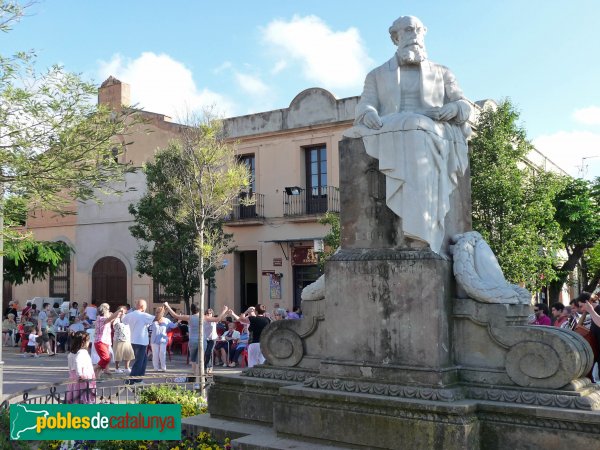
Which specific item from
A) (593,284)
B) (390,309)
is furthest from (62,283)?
(390,309)

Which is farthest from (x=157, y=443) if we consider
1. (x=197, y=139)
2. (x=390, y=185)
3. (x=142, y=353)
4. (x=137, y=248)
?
(x=137, y=248)

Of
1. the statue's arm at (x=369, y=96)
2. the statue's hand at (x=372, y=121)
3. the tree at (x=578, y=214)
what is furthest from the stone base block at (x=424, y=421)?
the tree at (x=578, y=214)

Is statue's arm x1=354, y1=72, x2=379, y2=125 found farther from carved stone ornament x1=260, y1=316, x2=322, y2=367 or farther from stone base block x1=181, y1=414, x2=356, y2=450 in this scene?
stone base block x1=181, y1=414, x2=356, y2=450

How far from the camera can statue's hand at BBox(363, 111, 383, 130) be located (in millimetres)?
5855

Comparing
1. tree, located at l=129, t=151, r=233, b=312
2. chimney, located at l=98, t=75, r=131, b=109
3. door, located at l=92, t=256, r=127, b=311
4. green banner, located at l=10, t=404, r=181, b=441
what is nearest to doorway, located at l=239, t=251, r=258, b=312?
tree, located at l=129, t=151, r=233, b=312

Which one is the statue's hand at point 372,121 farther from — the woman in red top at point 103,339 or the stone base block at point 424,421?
Result: the woman in red top at point 103,339

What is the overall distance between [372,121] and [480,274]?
65.5 inches

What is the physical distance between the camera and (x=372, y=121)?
5.88 meters

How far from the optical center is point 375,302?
566 cm

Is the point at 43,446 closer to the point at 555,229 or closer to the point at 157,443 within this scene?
the point at 157,443

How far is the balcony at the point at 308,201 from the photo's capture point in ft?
74.8

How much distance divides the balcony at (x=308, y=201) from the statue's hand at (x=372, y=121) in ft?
54.8

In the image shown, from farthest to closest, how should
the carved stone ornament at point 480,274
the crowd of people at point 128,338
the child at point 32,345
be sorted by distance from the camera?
the child at point 32,345
the crowd of people at point 128,338
the carved stone ornament at point 480,274

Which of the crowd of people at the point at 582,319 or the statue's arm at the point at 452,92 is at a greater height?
the statue's arm at the point at 452,92
